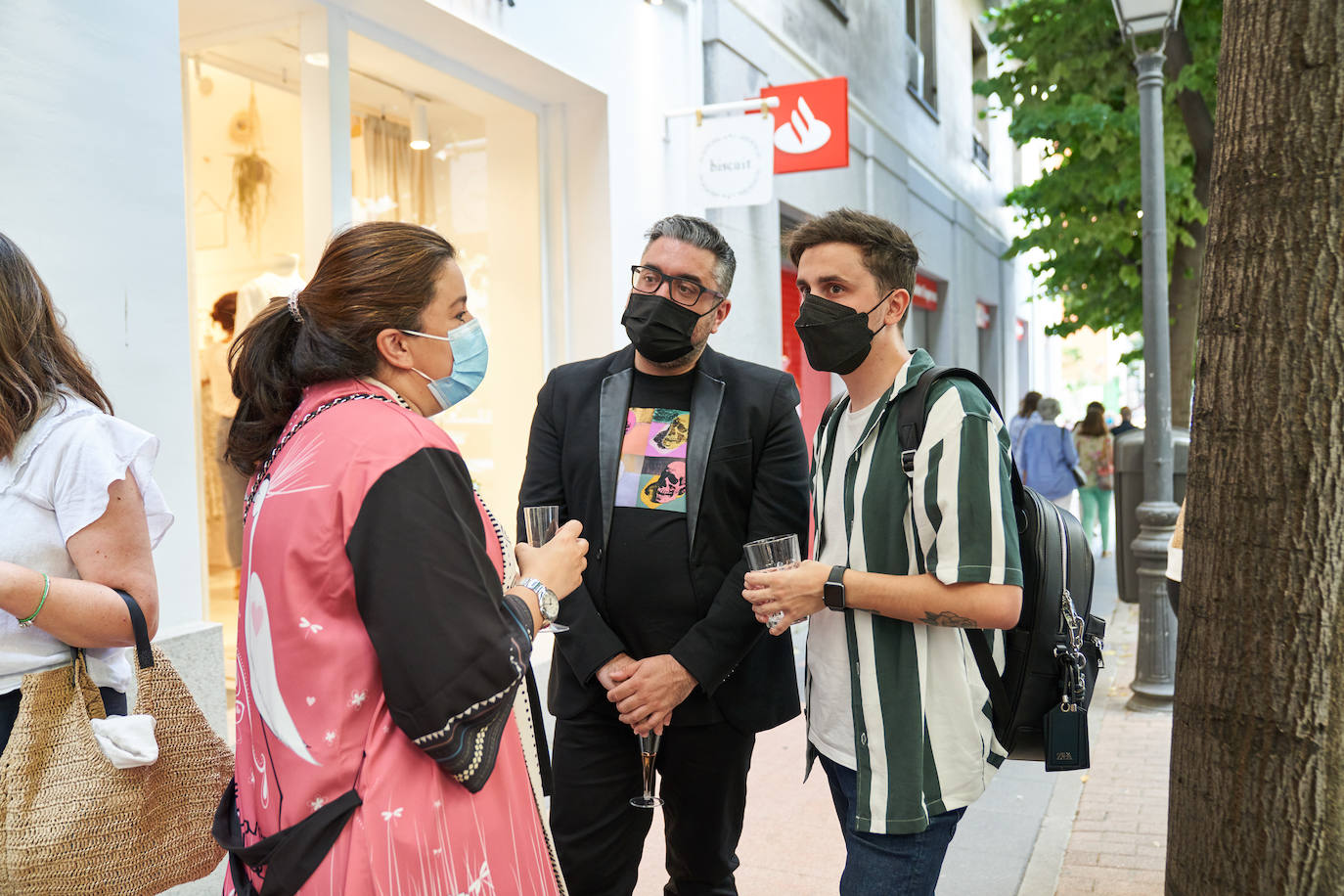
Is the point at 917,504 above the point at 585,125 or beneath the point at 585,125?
beneath

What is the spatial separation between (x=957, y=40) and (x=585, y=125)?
12.4 metres

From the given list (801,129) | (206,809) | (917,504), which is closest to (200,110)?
(801,129)

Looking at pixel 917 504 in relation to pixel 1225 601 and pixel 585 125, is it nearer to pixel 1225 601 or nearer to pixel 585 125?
pixel 1225 601

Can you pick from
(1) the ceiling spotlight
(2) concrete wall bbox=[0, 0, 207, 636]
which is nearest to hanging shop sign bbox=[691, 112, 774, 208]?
(1) the ceiling spotlight

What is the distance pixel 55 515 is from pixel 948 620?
1876 mm

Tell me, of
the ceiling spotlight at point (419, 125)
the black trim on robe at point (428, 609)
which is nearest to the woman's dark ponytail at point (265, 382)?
the black trim on robe at point (428, 609)

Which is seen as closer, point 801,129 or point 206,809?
point 206,809

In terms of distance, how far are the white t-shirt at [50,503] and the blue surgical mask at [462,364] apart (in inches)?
30.3

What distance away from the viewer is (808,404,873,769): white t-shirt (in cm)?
235

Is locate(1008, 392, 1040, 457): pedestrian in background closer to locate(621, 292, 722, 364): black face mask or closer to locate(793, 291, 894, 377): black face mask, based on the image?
locate(621, 292, 722, 364): black face mask

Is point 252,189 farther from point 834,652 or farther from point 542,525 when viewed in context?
point 834,652

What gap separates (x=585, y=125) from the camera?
7375mm

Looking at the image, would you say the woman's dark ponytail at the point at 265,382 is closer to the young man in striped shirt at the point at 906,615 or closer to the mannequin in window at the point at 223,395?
the young man in striped shirt at the point at 906,615

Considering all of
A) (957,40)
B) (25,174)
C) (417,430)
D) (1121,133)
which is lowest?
(417,430)
